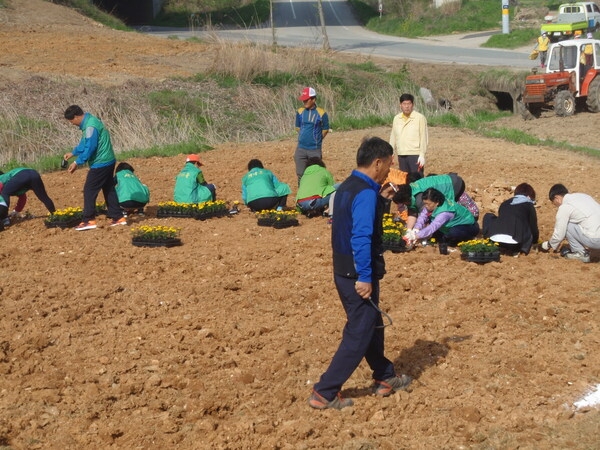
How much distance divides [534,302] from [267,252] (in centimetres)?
337

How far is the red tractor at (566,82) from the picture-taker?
2311cm

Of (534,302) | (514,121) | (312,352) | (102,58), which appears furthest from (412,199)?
(102,58)

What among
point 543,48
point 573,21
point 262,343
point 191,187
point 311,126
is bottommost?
point 262,343

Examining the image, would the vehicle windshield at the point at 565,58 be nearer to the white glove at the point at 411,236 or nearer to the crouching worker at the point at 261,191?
the crouching worker at the point at 261,191

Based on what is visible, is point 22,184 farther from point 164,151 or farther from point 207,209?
point 164,151

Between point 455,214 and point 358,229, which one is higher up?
point 358,229

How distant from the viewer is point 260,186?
12664 mm

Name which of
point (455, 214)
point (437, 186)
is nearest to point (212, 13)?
point (437, 186)

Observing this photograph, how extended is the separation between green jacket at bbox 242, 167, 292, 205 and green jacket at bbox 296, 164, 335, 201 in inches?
14.8

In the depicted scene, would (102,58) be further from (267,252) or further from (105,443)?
(105,443)

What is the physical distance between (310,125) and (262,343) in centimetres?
586

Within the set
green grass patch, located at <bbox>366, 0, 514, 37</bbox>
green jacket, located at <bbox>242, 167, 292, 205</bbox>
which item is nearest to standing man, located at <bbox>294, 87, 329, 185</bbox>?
green jacket, located at <bbox>242, 167, 292, 205</bbox>

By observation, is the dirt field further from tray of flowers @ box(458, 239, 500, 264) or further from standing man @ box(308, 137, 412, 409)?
standing man @ box(308, 137, 412, 409)

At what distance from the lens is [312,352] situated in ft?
24.8
